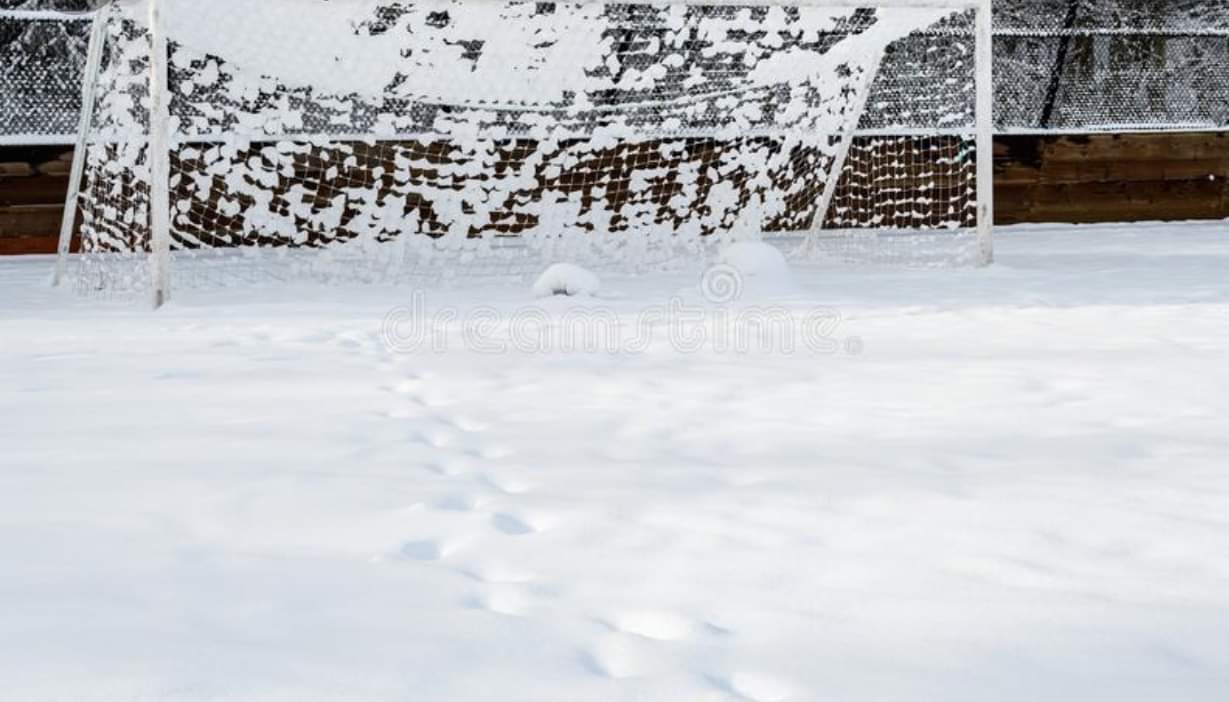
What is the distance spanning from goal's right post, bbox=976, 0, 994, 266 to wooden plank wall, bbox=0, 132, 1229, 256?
120 inches

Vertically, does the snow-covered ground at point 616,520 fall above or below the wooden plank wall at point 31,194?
below

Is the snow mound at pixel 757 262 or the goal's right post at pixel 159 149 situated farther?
the snow mound at pixel 757 262

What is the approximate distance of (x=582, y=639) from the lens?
171 centimetres

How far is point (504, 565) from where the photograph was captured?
6.63 feet

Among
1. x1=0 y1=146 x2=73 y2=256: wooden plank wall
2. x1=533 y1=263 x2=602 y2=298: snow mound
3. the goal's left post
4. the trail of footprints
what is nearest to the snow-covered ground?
the trail of footprints

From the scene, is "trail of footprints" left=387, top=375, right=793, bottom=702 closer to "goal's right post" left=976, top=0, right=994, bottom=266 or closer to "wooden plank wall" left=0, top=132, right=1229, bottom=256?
"goal's right post" left=976, top=0, right=994, bottom=266

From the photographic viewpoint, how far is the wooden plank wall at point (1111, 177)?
34.3 ft

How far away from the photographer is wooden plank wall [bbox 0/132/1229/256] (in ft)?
34.3

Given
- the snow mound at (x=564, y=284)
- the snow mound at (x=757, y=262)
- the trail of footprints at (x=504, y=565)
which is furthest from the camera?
the snow mound at (x=757, y=262)
